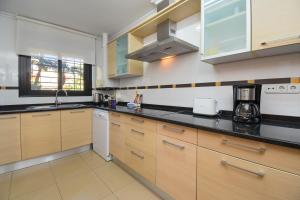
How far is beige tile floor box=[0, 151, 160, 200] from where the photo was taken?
160 cm

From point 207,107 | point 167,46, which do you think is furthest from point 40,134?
point 207,107

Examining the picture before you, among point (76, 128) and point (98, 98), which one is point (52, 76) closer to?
point (98, 98)

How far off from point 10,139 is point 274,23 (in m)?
3.16

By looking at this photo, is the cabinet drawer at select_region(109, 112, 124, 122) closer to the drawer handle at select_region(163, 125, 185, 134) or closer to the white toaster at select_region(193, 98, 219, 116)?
the drawer handle at select_region(163, 125, 185, 134)

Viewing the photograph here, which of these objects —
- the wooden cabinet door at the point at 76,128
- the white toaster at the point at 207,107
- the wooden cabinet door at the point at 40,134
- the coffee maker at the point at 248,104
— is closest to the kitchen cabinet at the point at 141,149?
the white toaster at the point at 207,107

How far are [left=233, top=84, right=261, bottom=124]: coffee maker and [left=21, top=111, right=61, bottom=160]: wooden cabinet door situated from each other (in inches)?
101

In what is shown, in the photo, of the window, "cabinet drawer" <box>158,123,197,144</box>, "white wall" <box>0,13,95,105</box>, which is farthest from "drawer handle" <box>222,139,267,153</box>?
"white wall" <box>0,13,95,105</box>

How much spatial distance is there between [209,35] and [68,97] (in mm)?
2813

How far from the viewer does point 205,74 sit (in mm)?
1733

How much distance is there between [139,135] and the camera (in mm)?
1759

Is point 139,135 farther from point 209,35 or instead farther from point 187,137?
point 209,35

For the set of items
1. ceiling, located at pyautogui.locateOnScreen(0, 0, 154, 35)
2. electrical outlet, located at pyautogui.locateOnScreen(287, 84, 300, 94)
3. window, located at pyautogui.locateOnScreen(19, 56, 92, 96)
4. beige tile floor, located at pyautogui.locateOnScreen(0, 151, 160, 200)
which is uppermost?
ceiling, located at pyautogui.locateOnScreen(0, 0, 154, 35)

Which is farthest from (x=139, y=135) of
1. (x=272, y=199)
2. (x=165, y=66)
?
(x=272, y=199)

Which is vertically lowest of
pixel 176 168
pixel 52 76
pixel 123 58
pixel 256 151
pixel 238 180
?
pixel 176 168
